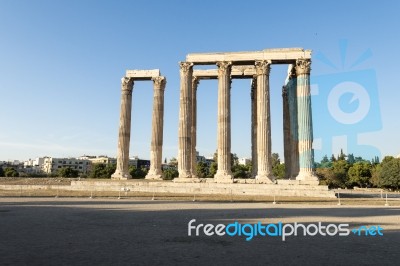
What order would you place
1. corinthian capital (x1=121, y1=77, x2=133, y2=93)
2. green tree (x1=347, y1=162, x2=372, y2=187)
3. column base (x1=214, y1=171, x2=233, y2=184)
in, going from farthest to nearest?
green tree (x1=347, y1=162, x2=372, y2=187), corinthian capital (x1=121, y1=77, x2=133, y2=93), column base (x1=214, y1=171, x2=233, y2=184)

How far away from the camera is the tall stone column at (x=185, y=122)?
4362 centimetres

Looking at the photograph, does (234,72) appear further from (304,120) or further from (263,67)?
(304,120)

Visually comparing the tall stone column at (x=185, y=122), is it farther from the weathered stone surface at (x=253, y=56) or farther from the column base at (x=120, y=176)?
the column base at (x=120, y=176)

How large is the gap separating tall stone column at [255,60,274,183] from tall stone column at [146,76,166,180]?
59.1ft

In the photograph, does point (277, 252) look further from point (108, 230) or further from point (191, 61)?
point (191, 61)

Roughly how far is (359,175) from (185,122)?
68.8 metres

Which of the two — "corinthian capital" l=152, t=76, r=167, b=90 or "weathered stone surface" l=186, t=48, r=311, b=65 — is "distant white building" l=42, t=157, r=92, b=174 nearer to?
"corinthian capital" l=152, t=76, r=167, b=90

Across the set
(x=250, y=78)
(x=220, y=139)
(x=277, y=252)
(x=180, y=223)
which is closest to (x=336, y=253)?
(x=277, y=252)

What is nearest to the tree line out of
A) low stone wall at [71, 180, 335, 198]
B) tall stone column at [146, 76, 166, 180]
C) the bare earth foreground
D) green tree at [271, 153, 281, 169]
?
green tree at [271, 153, 281, 169]

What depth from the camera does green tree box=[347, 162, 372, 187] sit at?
9212 centimetres

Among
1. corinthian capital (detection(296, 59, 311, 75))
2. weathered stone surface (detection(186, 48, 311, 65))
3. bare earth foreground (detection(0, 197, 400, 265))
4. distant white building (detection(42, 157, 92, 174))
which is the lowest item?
bare earth foreground (detection(0, 197, 400, 265))

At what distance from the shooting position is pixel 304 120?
42.0 m

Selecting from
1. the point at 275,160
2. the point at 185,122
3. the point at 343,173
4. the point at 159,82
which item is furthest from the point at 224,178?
the point at 275,160

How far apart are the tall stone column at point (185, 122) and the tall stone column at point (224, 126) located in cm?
412
